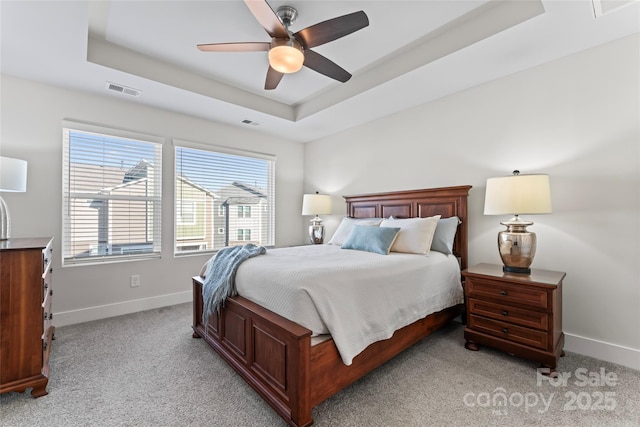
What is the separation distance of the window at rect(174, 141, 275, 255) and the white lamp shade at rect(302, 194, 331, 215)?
2.35 feet

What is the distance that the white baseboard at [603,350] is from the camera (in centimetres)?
210

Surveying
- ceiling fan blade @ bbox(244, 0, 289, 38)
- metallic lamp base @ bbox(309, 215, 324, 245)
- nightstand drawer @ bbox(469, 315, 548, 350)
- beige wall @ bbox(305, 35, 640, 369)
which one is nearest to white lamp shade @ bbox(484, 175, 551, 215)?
beige wall @ bbox(305, 35, 640, 369)

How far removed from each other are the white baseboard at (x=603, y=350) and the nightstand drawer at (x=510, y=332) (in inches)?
24.8

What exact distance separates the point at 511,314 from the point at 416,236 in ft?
3.18

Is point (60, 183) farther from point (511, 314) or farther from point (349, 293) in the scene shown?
point (511, 314)

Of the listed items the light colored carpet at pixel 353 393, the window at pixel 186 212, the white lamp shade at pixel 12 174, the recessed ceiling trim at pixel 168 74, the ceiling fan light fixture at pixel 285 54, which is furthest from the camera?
the window at pixel 186 212

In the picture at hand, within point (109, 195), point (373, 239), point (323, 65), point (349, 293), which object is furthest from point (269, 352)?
point (109, 195)

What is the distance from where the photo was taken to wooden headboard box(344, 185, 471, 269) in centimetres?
296

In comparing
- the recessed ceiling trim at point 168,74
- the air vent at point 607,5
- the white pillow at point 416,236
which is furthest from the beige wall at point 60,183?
the air vent at point 607,5

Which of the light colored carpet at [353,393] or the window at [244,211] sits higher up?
the window at [244,211]

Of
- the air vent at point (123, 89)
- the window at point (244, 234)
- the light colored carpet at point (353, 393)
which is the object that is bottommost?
the light colored carpet at point (353, 393)

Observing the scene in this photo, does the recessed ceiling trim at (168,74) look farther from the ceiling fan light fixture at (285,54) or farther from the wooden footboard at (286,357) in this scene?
A: the wooden footboard at (286,357)

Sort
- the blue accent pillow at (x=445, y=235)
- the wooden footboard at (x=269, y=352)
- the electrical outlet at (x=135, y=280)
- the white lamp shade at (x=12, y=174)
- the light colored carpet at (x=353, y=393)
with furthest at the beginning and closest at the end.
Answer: the electrical outlet at (x=135, y=280) → the blue accent pillow at (x=445, y=235) → the white lamp shade at (x=12, y=174) → the light colored carpet at (x=353, y=393) → the wooden footboard at (x=269, y=352)

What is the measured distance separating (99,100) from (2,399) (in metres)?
2.84
